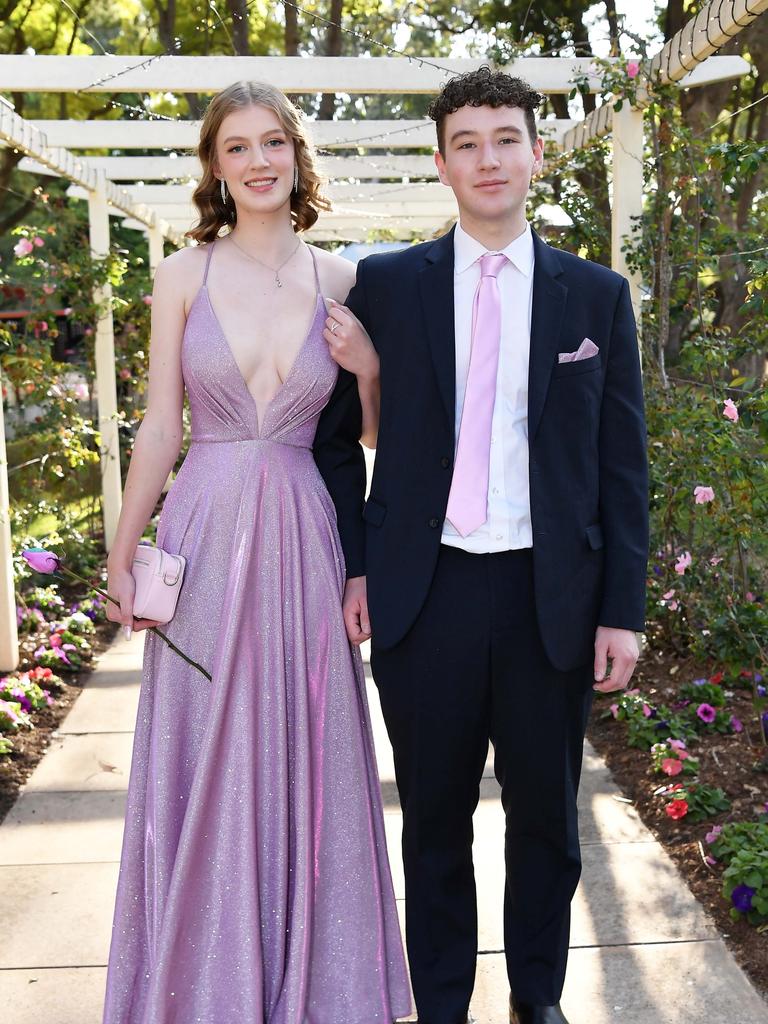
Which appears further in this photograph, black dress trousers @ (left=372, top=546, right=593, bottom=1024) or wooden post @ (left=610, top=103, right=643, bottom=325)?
wooden post @ (left=610, top=103, right=643, bottom=325)

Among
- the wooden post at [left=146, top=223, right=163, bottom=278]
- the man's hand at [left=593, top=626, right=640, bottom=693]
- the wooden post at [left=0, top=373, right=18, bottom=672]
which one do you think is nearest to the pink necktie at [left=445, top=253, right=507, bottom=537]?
the man's hand at [left=593, top=626, right=640, bottom=693]

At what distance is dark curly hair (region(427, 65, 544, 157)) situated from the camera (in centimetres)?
245

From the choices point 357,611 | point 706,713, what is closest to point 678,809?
point 706,713

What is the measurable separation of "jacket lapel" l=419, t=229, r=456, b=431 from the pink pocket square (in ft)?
0.73

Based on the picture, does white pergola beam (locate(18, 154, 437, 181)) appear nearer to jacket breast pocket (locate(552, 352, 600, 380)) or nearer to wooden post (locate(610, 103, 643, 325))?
wooden post (locate(610, 103, 643, 325))

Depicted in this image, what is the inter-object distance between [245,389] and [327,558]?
0.42 meters

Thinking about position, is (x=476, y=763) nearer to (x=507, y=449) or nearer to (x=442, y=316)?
(x=507, y=449)

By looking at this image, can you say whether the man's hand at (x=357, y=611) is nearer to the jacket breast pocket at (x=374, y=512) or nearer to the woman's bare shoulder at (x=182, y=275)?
the jacket breast pocket at (x=374, y=512)

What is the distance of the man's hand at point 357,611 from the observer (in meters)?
2.72

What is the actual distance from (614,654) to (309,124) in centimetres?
292

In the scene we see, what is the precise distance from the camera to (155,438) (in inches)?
106

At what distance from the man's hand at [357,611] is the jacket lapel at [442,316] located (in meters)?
0.47

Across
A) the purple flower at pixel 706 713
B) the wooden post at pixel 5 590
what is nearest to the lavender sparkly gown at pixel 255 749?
the purple flower at pixel 706 713

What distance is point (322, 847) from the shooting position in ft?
8.96
